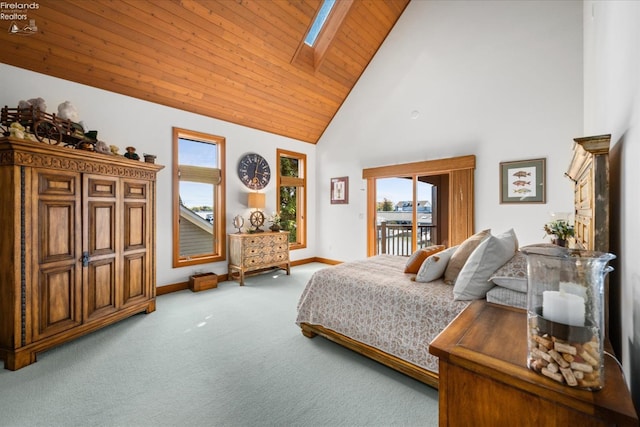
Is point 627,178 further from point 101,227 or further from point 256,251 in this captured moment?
point 256,251

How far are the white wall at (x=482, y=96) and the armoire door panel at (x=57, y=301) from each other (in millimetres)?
4571

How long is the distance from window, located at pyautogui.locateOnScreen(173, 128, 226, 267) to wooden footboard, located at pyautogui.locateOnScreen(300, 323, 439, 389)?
9.16 feet

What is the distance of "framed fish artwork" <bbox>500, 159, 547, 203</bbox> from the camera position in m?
3.78

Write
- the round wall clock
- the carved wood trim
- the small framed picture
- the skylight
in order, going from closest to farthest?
the carved wood trim, the skylight, the round wall clock, the small framed picture

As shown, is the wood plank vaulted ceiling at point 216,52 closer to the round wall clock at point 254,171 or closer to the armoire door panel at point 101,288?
the round wall clock at point 254,171

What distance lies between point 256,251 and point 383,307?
10.6ft

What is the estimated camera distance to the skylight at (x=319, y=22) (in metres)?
4.57

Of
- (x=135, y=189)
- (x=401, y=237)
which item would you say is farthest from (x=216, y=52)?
(x=401, y=237)

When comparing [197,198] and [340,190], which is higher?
[340,190]

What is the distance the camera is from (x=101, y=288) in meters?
2.84

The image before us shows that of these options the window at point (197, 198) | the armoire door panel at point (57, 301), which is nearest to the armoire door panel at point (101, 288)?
the armoire door panel at point (57, 301)

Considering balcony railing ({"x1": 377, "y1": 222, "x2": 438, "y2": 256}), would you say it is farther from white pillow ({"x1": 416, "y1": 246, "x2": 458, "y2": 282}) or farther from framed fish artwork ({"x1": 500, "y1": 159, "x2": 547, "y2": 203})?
white pillow ({"x1": 416, "y1": 246, "x2": 458, "y2": 282})

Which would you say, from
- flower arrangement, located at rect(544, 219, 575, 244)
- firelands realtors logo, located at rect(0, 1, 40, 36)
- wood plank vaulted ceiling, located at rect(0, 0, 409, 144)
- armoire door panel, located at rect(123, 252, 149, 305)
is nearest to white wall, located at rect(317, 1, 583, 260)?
wood plank vaulted ceiling, located at rect(0, 0, 409, 144)

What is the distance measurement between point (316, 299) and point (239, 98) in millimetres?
3739
